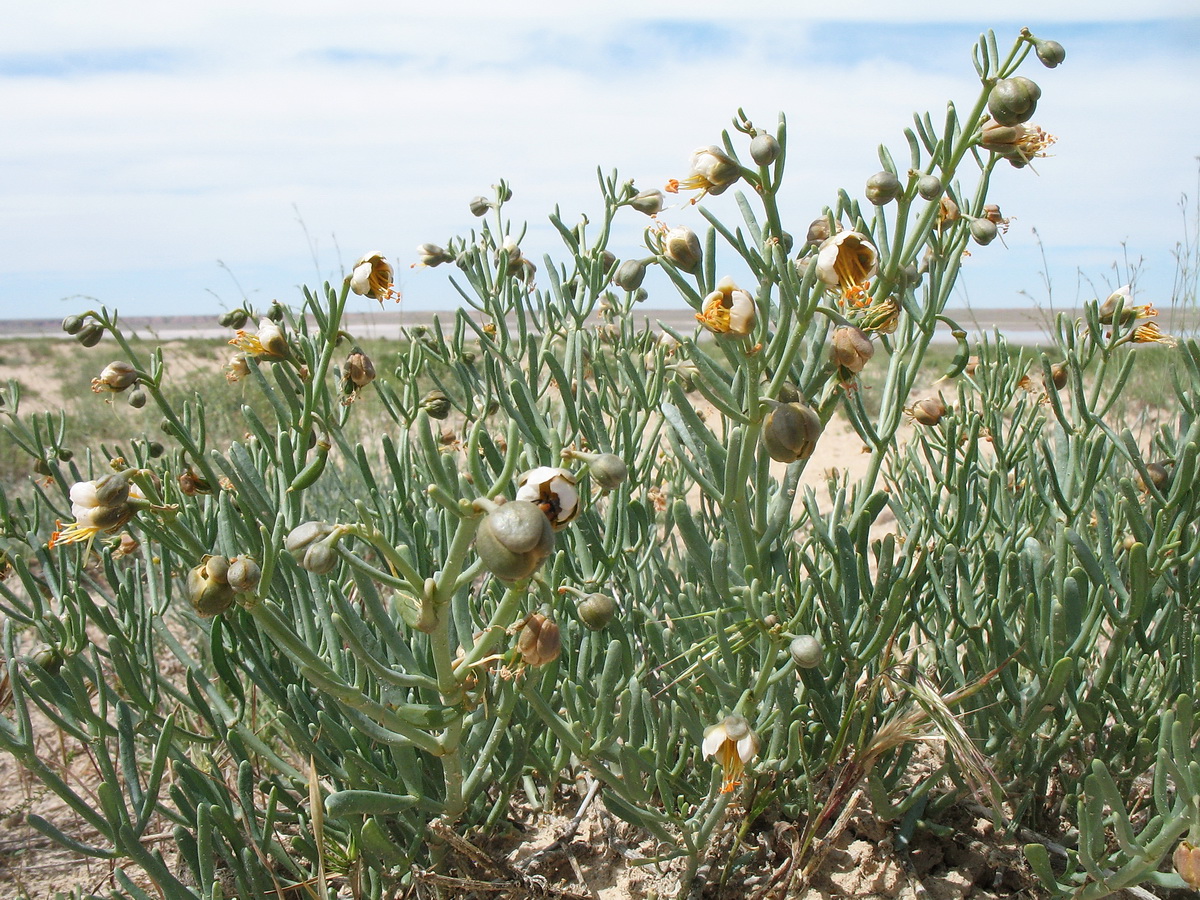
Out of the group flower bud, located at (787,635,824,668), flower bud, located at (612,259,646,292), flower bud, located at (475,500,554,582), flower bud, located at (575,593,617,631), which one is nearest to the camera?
flower bud, located at (475,500,554,582)

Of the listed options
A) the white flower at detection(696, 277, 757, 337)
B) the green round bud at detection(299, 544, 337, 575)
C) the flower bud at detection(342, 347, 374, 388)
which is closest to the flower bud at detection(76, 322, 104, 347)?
the flower bud at detection(342, 347, 374, 388)

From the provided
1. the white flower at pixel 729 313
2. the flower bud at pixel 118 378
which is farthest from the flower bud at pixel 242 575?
the flower bud at pixel 118 378

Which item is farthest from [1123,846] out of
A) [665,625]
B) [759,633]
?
[665,625]

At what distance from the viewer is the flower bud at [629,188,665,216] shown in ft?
8.23

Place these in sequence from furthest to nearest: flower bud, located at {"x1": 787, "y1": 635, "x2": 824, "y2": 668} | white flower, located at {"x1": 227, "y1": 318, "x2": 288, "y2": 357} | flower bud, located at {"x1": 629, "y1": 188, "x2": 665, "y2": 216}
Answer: flower bud, located at {"x1": 629, "y1": 188, "x2": 665, "y2": 216}, white flower, located at {"x1": 227, "y1": 318, "x2": 288, "y2": 357}, flower bud, located at {"x1": 787, "y1": 635, "x2": 824, "y2": 668}

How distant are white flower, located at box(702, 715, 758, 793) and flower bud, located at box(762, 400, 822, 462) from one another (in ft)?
1.51

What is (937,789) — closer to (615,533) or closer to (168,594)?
(615,533)

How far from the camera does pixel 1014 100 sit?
5.12 feet

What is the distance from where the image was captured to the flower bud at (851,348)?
4.81 ft

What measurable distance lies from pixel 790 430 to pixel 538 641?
49 cm

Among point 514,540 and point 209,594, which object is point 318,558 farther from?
point 514,540

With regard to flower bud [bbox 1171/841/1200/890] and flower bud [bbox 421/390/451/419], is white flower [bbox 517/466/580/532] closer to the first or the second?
flower bud [bbox 1171/841/1200/890]

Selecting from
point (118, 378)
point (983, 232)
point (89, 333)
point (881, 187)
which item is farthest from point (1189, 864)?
point (89, 333)

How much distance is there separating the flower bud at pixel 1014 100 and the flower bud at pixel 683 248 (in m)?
0.59
